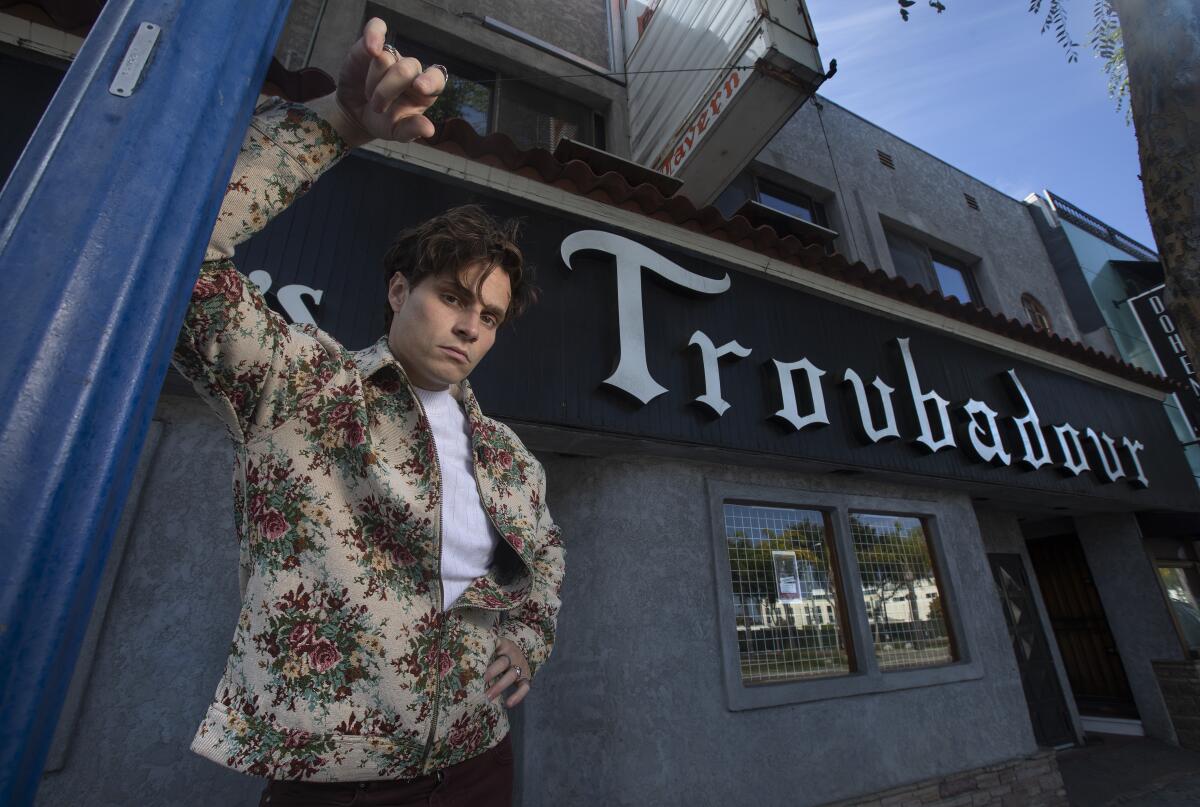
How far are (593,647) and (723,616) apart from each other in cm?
106

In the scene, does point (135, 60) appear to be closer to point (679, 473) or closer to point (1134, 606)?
point (679, 473)

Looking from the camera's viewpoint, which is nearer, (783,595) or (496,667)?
(496,667)

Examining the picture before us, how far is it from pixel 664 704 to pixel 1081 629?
9.89 m

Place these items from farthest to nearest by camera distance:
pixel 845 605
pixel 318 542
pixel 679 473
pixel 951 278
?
pixel 951 278
pixel 845 605
pixel 679 473
pixel 318 542

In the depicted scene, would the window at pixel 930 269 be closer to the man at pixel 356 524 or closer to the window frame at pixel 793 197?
the window frame at pixel 793 197

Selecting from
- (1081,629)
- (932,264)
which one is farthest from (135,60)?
(1081,629)

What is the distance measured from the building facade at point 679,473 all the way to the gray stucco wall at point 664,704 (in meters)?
0.02

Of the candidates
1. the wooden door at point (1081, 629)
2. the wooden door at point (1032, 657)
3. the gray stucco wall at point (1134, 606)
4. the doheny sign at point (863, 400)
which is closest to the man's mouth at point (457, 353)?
the doheny sign at point (863, 400)

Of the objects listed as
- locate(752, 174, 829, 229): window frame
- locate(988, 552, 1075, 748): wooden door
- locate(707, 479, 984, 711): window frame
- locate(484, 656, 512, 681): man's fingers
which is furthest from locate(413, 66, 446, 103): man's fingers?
locate(988, 552, 1075, 748): wooden door

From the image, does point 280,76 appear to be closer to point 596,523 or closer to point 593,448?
point 593,448

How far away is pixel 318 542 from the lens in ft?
3.72

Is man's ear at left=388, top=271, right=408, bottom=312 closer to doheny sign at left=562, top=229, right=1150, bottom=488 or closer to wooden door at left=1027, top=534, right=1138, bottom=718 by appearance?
doheny sign at left=562, top=229, right=1150, bottom=488

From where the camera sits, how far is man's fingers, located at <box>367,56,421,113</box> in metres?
0.94

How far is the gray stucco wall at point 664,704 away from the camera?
3.46 metres
